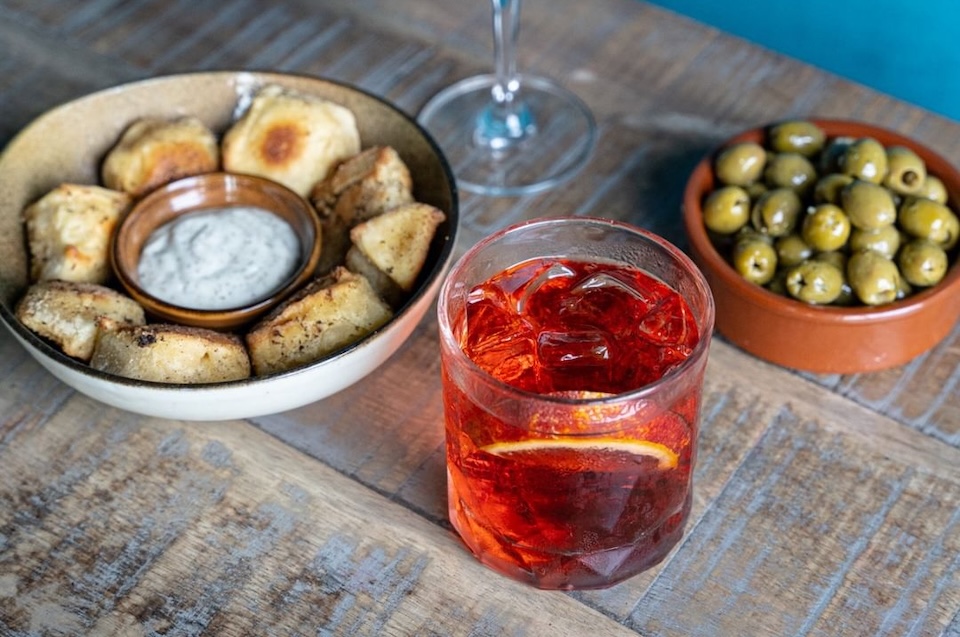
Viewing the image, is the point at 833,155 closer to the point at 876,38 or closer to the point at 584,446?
the point at 584,446

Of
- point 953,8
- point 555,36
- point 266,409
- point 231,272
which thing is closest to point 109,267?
point 231,272

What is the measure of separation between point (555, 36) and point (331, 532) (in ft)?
2.82

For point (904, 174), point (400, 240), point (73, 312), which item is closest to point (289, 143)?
point (400, 240)

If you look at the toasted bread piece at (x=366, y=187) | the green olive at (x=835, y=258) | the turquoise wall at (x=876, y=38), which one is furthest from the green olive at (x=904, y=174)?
the turquoise wall at (x=876, y=38)

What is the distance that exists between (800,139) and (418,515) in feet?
1.89

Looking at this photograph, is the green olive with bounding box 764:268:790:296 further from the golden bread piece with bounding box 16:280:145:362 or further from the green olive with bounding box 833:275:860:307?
the golden bread piece with bounding box 16:280:145:362

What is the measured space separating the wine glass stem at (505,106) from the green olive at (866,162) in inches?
16.9

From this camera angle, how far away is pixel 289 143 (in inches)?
49.4

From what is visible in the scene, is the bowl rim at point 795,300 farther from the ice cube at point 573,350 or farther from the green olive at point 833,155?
the ice cube at point 573,350

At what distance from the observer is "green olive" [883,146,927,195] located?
116 cm

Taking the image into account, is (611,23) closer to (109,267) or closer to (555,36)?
(555,36)

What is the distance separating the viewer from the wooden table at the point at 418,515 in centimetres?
93

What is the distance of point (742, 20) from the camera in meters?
2.43

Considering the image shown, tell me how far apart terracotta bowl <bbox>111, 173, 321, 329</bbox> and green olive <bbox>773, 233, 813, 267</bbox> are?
1.50 feet
